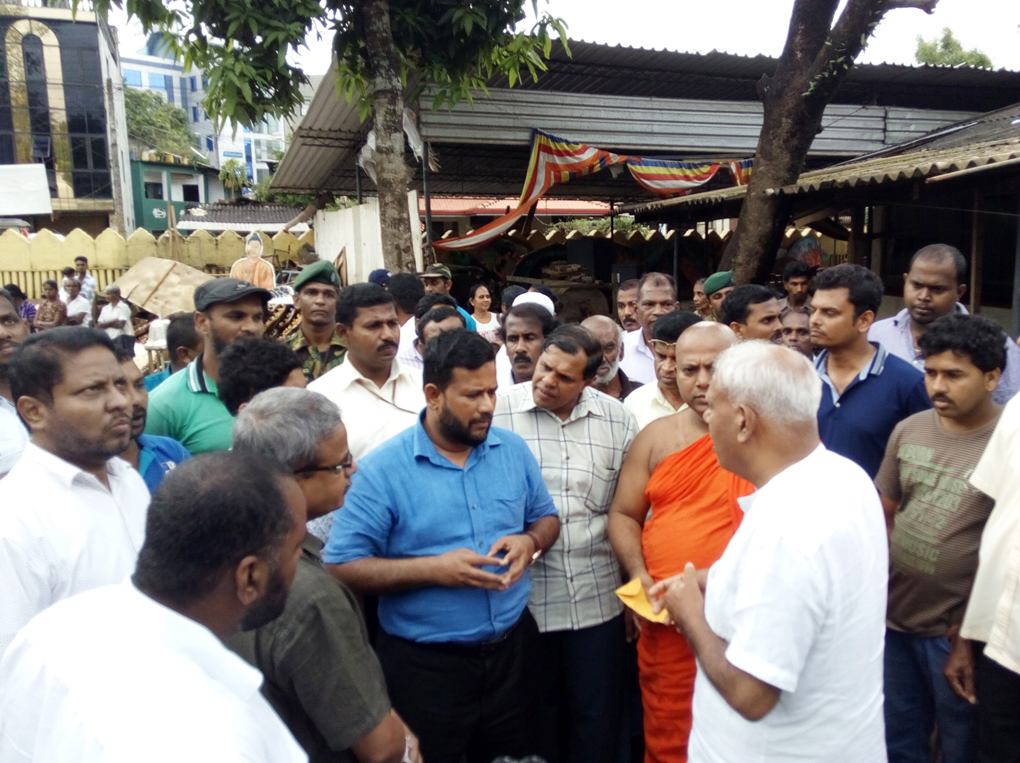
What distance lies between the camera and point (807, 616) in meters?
1.52

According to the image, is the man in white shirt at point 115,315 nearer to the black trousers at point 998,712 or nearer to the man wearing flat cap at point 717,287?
the man wearing flat cap at point 717,287

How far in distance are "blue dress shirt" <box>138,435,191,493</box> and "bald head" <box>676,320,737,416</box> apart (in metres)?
1.76

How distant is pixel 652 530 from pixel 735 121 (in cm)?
1030

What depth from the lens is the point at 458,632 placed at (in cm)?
227

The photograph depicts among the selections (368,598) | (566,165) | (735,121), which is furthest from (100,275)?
(368,598)

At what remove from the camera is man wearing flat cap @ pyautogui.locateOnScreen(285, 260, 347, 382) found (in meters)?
3.98

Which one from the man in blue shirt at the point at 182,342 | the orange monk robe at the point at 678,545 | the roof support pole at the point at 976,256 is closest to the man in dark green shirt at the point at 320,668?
the orange monk robe at the point at 678,545

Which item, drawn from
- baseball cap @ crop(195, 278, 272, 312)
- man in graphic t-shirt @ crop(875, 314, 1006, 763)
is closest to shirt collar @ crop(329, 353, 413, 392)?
baseball cap @ crop(195, 278, 272, 312)

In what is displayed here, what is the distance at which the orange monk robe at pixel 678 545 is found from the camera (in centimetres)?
254

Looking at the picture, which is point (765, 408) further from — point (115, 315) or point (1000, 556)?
point (115, 315)

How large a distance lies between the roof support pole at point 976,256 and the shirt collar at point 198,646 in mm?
7588

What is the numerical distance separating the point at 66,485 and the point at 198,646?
1.00 m

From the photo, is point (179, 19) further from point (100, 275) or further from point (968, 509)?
point (100, 275)

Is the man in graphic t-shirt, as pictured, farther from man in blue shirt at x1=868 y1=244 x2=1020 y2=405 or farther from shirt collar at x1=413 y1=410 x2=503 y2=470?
shirt collar at x1=413 y1=410 x2=503 y2=470
